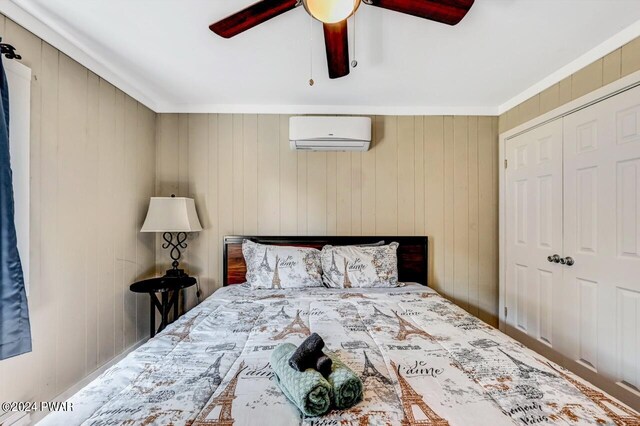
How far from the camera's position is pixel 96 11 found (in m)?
1.57

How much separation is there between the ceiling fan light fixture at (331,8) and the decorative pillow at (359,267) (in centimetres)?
173

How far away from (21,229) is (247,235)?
5.19 feet

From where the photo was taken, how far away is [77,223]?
1927mm

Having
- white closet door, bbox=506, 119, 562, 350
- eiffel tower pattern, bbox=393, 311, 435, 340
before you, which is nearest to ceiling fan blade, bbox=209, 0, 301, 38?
eiffel tower pattern, bbox=393, 311, 435, 340

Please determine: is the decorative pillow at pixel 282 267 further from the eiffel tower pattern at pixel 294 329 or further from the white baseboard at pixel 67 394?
the white baseboard at pixel 67 394

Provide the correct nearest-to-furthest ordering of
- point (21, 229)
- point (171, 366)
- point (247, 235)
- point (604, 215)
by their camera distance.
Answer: point (171, 366) → point (21, 229) → point (604, 215) → point (247, 235)

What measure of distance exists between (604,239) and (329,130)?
2.08 m

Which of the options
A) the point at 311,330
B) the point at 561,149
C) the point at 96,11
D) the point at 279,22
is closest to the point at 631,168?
the point at 561,149

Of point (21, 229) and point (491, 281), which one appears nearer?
point (21, 229)

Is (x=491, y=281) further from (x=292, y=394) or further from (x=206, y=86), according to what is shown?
(x=206, y=86)

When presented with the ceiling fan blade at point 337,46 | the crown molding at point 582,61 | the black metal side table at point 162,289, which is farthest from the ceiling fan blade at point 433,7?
the black metal side table at point 162,289

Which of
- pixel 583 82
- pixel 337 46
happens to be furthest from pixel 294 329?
pixel 583 82

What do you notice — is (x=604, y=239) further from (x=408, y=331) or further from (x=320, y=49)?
(x=320, y=49)

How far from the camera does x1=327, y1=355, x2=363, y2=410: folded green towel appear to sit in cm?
88
